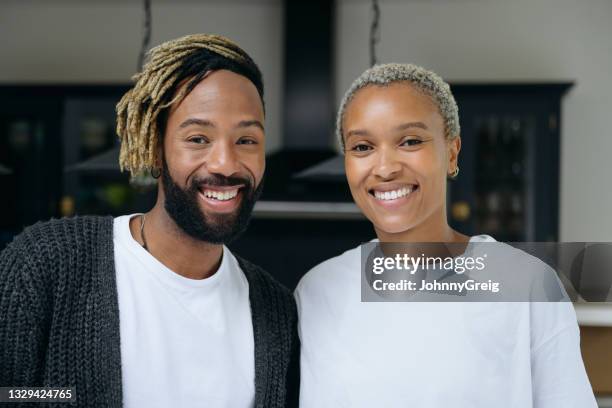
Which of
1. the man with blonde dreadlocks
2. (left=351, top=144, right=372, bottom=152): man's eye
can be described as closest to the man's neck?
the man with blonde dreadlocks

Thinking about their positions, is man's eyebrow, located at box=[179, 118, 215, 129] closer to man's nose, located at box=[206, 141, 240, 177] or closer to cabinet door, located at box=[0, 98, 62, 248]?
man's nose, located at box=[206, 141, 240, 177]

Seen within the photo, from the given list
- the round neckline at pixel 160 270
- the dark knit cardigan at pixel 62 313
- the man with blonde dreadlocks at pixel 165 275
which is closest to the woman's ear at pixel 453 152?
the man with blonde dreadlocks at pixel 165 275

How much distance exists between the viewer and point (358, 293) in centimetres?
75

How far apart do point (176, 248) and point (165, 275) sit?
0.04 meters

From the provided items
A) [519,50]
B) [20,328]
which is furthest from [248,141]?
[519,50]

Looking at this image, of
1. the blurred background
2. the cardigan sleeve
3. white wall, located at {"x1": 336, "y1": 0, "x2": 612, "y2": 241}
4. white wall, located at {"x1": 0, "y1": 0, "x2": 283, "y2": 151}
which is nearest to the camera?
the cardigan sleeve

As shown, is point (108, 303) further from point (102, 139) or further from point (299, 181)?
Answer: point (102, 139)

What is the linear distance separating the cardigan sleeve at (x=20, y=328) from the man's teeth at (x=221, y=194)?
230mm

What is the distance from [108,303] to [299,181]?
1712mm

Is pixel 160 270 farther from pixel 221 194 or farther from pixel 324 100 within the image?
pixel 324 100

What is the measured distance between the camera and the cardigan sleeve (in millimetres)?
659

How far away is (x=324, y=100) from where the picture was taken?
267 centimetres

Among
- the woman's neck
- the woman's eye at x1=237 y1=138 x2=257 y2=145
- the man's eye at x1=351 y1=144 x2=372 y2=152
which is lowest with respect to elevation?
the woman's neck

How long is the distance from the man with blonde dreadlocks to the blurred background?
5.03ft
